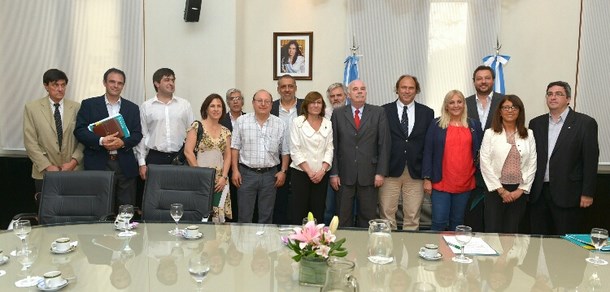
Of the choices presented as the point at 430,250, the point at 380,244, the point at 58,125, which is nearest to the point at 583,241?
the point at 430,250

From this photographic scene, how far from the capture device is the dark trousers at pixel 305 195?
4.20 m

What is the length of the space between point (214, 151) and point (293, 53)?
96.8 inches

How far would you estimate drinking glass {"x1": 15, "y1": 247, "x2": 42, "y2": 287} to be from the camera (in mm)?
1799

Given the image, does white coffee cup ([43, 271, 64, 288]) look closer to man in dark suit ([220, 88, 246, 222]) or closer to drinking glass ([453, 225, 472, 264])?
drinking glass ([453, 225, 472, 264])

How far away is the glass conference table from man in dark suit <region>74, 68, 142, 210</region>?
172 cm

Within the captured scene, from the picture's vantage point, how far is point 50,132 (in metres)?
4.36

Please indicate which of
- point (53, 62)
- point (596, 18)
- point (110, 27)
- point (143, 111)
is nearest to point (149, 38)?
point (110, 27)

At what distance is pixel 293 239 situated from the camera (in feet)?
5.88

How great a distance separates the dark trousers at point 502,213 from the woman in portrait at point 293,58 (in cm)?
312

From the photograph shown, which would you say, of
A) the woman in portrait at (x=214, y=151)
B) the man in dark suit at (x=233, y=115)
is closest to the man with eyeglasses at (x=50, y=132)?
the woman in portrait at (x=214, y=151)

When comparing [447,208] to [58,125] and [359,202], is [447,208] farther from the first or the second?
[58,125]

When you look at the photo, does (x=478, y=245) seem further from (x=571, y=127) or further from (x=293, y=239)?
(x=571, y=127)

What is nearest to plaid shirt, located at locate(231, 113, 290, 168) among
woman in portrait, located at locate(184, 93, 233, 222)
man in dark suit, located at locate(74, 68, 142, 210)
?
woman in portrait, located at locate(184, 93, 233, 222)

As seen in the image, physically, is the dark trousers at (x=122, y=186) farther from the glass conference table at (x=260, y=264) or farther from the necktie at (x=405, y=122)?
the necktie at (x=405, y=122)
